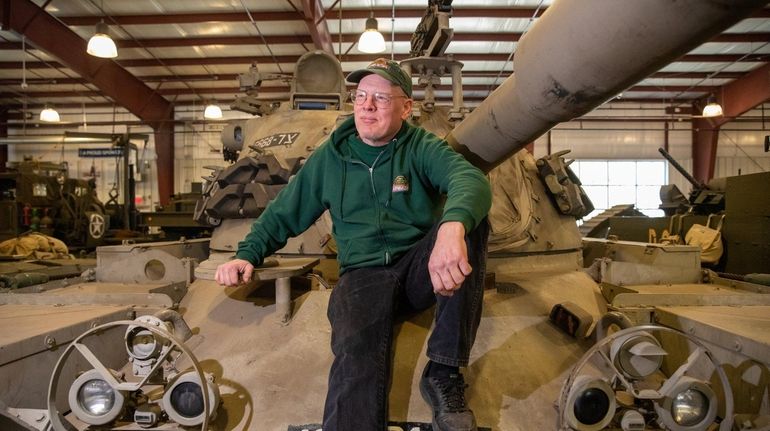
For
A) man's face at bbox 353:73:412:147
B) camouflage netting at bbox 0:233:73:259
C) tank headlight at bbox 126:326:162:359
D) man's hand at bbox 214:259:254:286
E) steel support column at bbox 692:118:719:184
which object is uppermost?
steel support column at bbox 692:118:719:184

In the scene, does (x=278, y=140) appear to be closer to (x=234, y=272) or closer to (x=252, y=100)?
(x=252, y=100)

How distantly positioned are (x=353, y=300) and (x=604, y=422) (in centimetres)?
116

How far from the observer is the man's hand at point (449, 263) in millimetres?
1912

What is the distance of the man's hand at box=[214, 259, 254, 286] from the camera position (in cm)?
250

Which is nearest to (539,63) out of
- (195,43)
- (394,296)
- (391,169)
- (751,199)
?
(391,169)

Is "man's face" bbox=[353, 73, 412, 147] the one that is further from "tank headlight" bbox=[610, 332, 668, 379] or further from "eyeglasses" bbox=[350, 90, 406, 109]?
"tank headlight" bbox=[610, 332, 668, 379]

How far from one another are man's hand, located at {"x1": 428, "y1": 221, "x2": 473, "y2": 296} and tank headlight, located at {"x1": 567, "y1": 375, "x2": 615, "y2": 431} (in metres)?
0.77

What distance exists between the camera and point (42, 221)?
1497cm

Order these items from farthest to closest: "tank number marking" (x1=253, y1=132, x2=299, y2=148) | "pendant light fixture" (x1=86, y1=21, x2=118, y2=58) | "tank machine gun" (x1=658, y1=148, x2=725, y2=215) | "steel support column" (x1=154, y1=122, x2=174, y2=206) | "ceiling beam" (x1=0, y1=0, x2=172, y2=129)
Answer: "steel support column" (x1=154, y1=122, x2=174, y2=206)
"ceiling beam" (x1=0, y1=0, x2=172, y2=129)
"tank machine gun" (x1=658, y1=148, x2=725, y2=215)
"pendant light fixture" (x1=86, y1=21, x2=118, y2=58)
"tank number marking" (x1=253, y1=132, x2=299, y2=148)

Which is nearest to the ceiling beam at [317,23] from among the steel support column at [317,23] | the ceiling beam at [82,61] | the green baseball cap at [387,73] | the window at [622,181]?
the steel support column at [317,23]

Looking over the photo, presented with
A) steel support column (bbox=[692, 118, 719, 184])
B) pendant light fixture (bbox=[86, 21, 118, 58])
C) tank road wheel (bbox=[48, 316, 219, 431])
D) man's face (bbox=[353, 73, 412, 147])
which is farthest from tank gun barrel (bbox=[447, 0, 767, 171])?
steel support column (bbox=[692, 118, 719, 184])

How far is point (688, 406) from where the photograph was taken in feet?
7.47

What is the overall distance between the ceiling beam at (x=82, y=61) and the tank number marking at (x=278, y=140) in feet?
41.2

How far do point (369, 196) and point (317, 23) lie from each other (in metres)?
11.2
